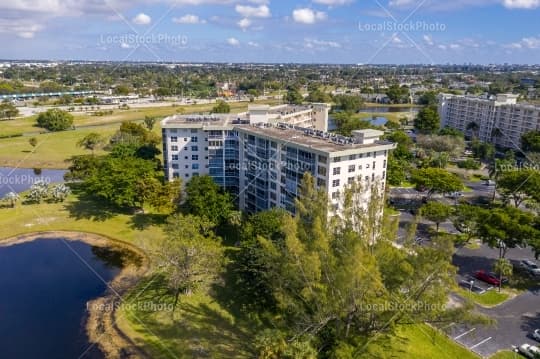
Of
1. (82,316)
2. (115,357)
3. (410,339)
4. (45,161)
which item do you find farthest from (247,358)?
(45,161)

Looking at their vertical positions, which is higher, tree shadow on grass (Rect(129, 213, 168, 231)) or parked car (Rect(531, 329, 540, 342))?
tree shadow on grass (Rect(129, 213, 168, 231))

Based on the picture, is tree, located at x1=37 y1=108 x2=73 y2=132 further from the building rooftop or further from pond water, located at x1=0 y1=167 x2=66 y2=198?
the building rooftop

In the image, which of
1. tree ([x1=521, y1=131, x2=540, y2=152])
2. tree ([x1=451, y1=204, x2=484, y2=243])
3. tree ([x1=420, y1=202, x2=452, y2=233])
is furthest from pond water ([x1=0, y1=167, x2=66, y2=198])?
tree ([x1=521, y1=131, x2=540, y2=152])

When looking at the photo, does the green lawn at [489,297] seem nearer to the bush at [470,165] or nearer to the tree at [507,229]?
the tree at [507,229]

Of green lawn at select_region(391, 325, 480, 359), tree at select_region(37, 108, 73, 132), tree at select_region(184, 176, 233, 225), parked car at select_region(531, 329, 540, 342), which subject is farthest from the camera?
tree at select_region(37, 108, 73, 132)

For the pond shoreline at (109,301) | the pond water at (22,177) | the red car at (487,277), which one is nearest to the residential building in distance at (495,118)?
the red car at (487,277)

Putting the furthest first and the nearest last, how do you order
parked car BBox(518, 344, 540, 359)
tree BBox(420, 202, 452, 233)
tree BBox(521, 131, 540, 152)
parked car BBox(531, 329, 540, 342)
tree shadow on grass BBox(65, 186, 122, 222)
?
tree BBox(521, 131, 540, 152) < tree shadow on grass BBox(65, 186, 122, 222) < tree BBox(420, 202, 452, 233) < parked car BBox(531, 329, 540, 342) < parked car BBox(518, 344, 540, 359)
